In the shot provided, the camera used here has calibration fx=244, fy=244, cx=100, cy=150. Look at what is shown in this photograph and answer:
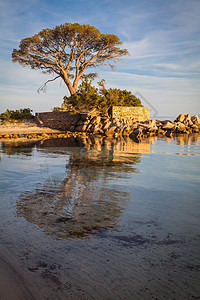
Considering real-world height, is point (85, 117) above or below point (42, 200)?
above

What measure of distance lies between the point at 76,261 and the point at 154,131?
30334 mm

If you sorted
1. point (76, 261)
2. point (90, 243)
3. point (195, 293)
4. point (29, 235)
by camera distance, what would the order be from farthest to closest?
1. point (29, 235)
2. point (90, 243)
3. point (76, 261)
4. point (195, 293)

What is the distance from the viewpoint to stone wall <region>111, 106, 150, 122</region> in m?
31.5

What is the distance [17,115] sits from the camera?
111 feet

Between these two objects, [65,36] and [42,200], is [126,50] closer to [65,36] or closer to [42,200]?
[65,36]

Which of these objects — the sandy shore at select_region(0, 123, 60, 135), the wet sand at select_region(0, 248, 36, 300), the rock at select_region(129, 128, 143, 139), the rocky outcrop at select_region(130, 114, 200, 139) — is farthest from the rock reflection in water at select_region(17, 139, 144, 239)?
the sandy shore at select_region(0, 123, 60, 135)

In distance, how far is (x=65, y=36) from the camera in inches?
1213

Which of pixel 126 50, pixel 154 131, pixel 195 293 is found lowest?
pixel 195 293

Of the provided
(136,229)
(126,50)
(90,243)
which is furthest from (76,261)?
(126,50)

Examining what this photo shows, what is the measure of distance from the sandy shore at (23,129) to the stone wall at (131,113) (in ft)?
26.3

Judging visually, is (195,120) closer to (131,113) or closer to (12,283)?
(131,113)

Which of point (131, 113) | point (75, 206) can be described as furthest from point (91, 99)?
point (75, 206)

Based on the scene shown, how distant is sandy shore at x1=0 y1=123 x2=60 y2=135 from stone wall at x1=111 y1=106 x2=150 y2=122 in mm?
8011

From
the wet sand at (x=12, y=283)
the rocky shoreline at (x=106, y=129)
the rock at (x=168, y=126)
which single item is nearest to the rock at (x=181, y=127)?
the rocky shoreline at (x=106, y=129)
